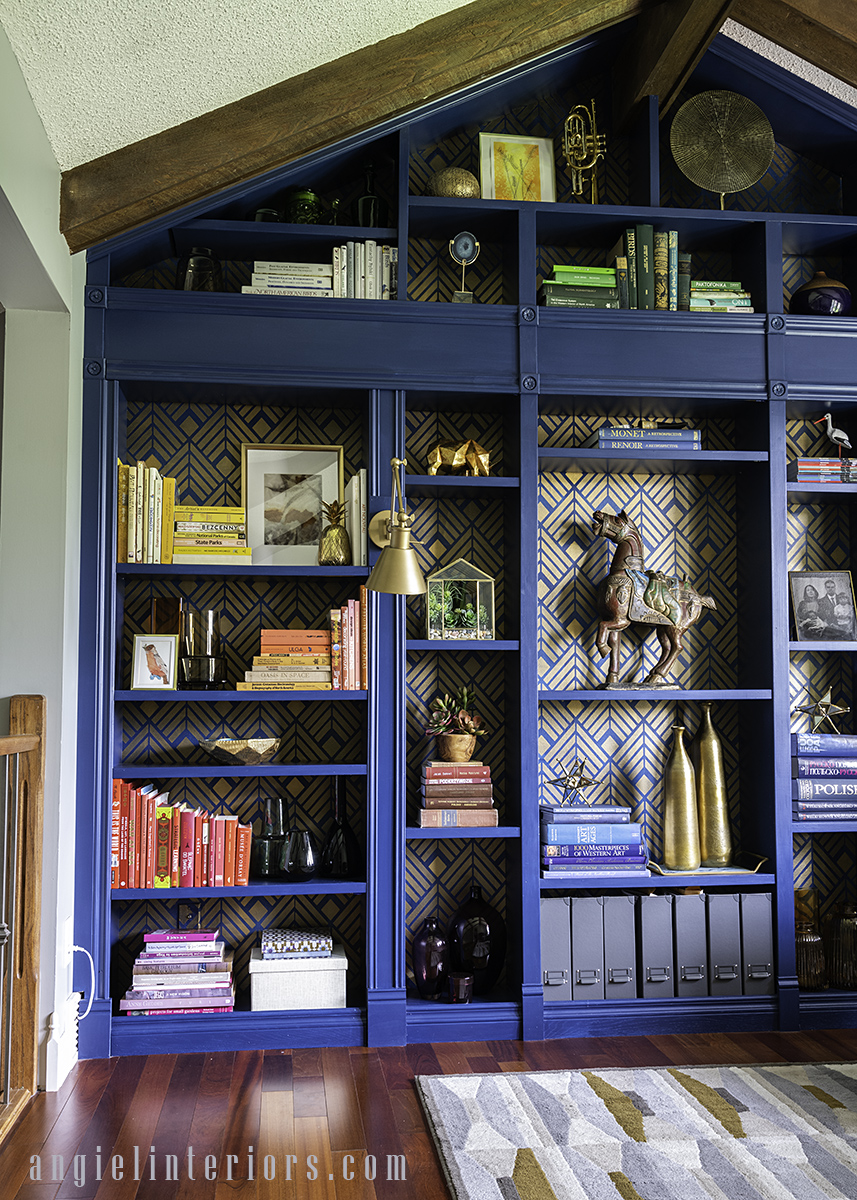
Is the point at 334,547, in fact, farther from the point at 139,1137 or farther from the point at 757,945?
the point at 757,945

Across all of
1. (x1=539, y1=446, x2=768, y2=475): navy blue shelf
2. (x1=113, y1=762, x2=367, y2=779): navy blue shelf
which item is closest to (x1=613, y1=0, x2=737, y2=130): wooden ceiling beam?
(x1=539, y1=446, x2=768, y2=475): navy blue shelf

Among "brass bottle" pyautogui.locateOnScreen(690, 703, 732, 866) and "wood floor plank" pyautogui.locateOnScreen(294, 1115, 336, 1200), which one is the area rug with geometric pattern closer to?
"wood floor plank" pyautogui.locateOnScreen(294, 1115, 336, 1200)

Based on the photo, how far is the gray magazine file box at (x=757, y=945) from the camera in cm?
332

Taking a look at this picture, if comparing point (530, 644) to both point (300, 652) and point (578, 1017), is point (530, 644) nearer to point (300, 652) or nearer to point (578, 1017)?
point (300, 652)

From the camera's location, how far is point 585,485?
368cm

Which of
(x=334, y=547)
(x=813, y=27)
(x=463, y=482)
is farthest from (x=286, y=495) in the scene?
(x=813, y=27)

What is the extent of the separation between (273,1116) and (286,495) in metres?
2.00

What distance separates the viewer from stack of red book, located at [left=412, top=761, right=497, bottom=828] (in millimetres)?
3264

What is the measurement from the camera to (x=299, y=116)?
3.03 meters

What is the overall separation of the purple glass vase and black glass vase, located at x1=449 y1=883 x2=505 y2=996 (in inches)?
2.5

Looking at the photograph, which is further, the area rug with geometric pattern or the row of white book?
the row of white book

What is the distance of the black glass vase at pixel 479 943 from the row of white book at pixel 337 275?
217cm

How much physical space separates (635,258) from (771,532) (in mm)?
1116

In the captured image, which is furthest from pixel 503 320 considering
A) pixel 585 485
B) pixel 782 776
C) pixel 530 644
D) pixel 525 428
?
pixel 782 776
